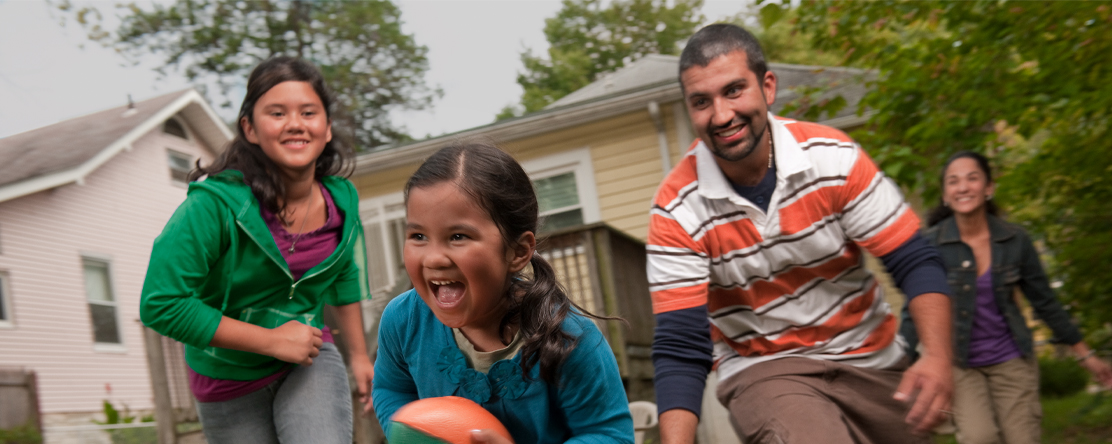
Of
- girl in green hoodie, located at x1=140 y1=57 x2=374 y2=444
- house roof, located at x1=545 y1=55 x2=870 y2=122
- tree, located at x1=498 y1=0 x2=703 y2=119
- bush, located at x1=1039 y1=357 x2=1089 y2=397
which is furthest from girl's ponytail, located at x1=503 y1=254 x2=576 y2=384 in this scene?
tree, located at x1=498 y1=0 x2=703 y2=119

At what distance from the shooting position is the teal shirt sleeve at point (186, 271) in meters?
2.79

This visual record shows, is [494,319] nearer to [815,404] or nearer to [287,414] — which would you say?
[287,414]

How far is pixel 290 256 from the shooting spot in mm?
3135

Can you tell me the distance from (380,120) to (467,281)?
35.5 meters

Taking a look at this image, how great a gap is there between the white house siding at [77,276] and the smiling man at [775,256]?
1811 centimetres

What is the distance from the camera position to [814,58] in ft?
121

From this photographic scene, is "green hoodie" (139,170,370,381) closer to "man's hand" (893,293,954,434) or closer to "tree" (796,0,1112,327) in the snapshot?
"man's hand" (893,293,954,434)

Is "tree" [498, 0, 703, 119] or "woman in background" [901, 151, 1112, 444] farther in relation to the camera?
A: "tree" [498, 0, 703, 119]

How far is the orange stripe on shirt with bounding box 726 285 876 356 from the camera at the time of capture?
316 cm

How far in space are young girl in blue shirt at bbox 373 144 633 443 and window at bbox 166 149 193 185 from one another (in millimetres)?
22612

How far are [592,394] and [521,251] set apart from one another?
0.41 metres

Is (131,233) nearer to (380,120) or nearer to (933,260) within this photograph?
(380,120)

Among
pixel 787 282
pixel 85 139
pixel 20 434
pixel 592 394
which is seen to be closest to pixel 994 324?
pixel 787 282

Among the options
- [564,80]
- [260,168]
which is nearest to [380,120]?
[564,80]
